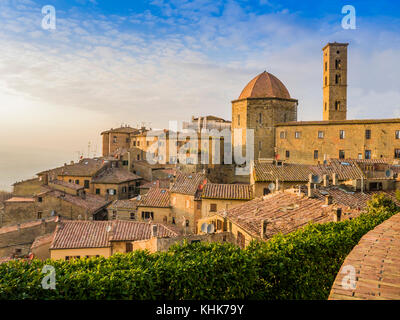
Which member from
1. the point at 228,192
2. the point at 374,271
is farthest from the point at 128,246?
the point at 374,271

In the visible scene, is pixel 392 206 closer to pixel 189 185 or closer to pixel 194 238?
pixel 194 238

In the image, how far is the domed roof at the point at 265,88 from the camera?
150 ft

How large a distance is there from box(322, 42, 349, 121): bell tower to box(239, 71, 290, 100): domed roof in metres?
7.30

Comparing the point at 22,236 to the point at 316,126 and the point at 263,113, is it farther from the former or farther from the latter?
the point at 316,126

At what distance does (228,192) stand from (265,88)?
24.0m

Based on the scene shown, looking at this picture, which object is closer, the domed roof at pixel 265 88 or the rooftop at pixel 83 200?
the rooftop at pixel 83 200

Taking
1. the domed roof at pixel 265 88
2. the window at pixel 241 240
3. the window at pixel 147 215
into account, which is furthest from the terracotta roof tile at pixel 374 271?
the domed roof at pixel 265 88

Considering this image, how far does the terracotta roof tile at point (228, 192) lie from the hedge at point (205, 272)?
17812mm

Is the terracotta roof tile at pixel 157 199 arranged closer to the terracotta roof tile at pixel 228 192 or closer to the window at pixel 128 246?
the terracotta roof tile at pixel 228 192

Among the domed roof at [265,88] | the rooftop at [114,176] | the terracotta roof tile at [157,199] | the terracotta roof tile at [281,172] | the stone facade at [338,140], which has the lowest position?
the terracotta roof tile at [157,199]

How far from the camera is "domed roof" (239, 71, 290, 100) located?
4566 cm

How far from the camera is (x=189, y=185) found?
31469 millimetres

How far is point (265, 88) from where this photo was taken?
151 ft

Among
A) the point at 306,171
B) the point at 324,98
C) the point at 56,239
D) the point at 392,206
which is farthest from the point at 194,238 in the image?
the point at 324,98
